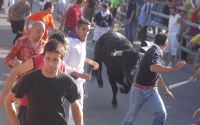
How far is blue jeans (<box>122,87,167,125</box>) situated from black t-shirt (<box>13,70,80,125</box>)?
282cm

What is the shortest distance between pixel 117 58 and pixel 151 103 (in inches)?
122

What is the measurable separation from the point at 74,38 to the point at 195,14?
9.86 metres

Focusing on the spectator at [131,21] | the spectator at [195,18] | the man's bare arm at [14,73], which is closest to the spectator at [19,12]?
the spectator at [195,18]

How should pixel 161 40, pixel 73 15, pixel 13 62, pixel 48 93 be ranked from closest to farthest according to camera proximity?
1. pixel 48 93
2. pixel 13 62
3. pixel 161 40
4. pixel 73 15

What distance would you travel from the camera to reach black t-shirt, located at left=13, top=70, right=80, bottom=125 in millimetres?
4586

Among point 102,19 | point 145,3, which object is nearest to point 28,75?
point 102,19

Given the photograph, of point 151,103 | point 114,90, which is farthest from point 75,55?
point 114,90

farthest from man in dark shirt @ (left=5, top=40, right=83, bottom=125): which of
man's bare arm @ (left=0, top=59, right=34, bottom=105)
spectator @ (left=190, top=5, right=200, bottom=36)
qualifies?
spectator @ (left=190, top=5, right=200, bottom=36)

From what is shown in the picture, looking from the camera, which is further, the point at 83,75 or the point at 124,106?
the point at 124,106

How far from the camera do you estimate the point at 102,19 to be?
1678 centimetres

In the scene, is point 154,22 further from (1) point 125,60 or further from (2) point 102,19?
(1) point 125,60

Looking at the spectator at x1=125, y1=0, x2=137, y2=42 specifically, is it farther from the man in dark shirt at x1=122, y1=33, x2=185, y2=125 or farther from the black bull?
the man in dark shirt at x1=122, y1=33, x2=185, y2=125

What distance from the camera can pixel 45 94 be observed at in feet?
15.1

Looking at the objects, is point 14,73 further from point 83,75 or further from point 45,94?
point 83,75
